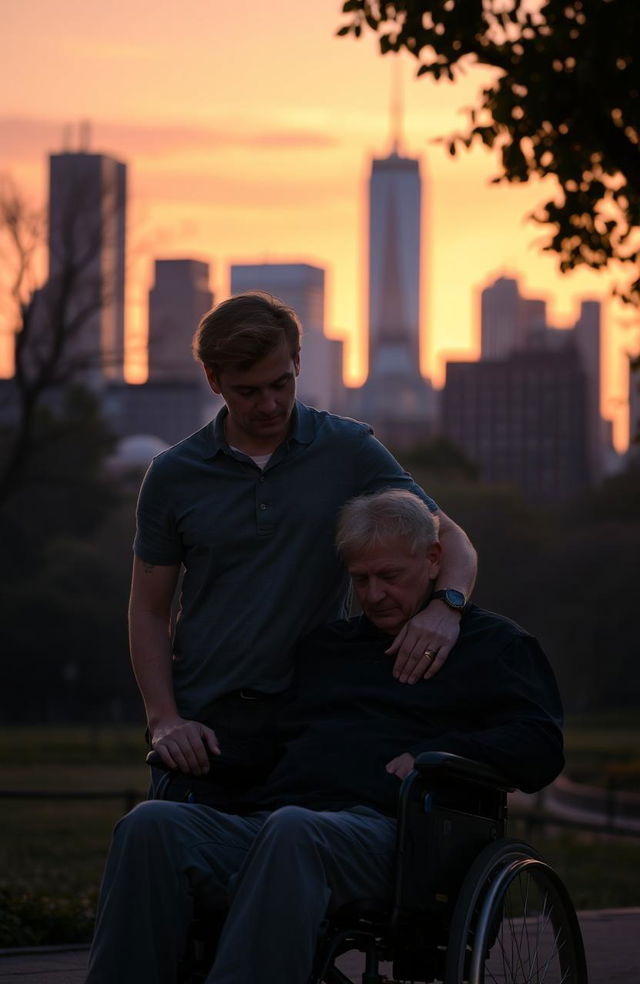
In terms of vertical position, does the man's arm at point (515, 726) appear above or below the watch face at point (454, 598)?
below

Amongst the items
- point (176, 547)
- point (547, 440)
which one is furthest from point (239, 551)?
point (547, 440)

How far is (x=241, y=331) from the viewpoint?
13.7 ft

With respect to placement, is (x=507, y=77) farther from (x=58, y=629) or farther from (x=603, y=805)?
(x=58, y=629)

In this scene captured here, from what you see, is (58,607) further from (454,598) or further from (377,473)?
(454,598)

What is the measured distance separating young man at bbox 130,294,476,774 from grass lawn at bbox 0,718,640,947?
2.21 m

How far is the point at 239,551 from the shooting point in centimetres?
435

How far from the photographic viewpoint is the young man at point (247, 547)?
13.8 ft

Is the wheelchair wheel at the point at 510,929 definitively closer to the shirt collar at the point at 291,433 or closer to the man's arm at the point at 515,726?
the man's arm at the point at 515,726

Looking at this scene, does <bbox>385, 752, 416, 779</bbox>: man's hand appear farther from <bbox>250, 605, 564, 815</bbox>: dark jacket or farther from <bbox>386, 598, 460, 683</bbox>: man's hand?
<bbox>386, 598, 460, 683</bbox>: man's hand

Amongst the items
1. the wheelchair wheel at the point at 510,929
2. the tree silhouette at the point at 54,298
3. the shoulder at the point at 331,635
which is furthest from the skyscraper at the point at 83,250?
the wheelchair wheel at the point at 510,929

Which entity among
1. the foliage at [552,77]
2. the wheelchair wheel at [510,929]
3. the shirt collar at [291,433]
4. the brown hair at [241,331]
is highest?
the foliage at [552,77]

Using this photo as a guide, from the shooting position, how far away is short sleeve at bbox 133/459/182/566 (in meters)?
4.44

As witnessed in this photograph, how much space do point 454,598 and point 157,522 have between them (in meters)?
0.75

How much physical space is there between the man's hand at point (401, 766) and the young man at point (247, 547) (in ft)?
0.63
